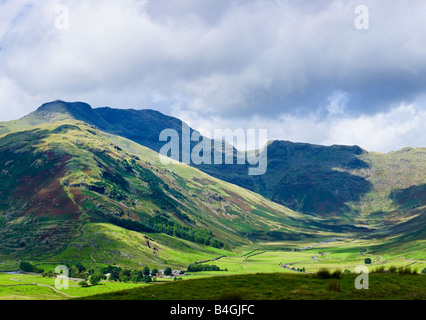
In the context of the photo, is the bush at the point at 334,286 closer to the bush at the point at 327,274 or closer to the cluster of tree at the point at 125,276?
the bush at the point at 327,274

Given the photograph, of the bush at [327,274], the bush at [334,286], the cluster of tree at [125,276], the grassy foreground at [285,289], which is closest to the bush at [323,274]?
the bush at [327,274]

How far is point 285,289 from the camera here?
37.2 metres

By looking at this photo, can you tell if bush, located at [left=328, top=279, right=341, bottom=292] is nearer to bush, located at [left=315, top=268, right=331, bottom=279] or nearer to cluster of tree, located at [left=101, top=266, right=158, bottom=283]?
bush, located at [left=315, top=268, right=331, bottom=279]

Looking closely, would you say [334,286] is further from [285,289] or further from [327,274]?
[327,274]

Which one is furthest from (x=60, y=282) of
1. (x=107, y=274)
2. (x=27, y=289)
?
(x=107, y=274)

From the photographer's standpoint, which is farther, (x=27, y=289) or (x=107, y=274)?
(x=107, y=274)

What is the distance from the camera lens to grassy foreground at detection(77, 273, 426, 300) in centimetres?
3297

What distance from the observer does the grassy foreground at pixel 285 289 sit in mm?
32969
